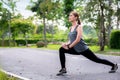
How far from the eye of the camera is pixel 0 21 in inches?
3275

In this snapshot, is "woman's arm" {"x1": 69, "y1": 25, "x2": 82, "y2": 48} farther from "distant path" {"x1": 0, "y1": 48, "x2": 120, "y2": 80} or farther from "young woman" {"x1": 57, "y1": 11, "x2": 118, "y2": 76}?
"distant path" {"x1": 0, "y1": 48, "x2": 120, "y2": 80}

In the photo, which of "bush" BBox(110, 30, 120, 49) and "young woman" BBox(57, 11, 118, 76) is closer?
"young woman" BBox(57, 11, 118, 76)

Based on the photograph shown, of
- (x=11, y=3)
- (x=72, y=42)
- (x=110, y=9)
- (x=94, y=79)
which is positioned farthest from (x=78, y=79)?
(x=11, y=3)

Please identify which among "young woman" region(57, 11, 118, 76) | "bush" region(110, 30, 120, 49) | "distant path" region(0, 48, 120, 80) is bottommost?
"bush" region(110, 30, 120, 49)

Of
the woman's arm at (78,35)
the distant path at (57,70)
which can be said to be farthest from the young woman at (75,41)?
the distant path at (57,70)

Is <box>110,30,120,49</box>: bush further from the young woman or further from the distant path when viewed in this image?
the young woman

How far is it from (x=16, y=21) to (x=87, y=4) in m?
50.9

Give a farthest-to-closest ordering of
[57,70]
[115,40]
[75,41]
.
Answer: [115,40], [57,70], [75,41]

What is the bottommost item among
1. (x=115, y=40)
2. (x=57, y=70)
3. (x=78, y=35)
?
(x=115, y=40)

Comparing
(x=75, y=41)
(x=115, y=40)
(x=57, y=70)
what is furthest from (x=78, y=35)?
(x=115, y=40)

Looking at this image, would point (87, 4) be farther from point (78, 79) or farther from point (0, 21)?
point (0, 21)

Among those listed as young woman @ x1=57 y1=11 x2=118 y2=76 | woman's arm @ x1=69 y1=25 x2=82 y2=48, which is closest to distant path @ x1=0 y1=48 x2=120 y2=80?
young woman @ x1=57 y1=11 x2=118 y2=76

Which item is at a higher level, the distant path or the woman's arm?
the woman's arm

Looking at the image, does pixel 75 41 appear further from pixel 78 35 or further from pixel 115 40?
pixel 115 40
